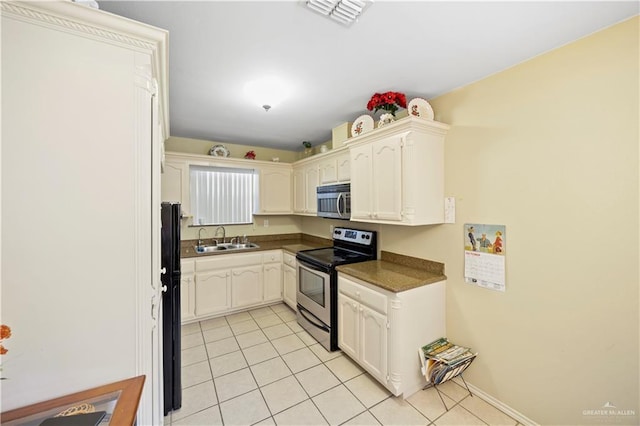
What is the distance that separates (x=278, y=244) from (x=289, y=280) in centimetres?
76

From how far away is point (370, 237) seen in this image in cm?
288

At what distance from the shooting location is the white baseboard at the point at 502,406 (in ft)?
5.67

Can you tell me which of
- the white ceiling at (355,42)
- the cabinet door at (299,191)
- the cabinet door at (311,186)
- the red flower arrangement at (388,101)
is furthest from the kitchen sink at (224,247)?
the red flower arrangement at (388,101)

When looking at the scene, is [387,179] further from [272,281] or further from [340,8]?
[272,281]

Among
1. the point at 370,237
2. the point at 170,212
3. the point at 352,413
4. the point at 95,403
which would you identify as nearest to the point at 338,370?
the point at 352,413

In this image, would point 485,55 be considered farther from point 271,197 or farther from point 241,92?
point 271,197

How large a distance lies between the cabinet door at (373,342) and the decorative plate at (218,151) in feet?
9.61

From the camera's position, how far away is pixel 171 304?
5.80 feet

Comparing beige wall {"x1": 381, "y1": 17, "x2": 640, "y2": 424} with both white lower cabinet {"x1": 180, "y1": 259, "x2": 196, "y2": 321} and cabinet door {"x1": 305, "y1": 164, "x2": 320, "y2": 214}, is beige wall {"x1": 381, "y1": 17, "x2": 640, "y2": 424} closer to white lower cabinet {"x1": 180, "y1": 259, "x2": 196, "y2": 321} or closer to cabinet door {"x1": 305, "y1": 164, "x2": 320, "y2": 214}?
cabinet door {"x1": 305, "y1": 164, "x2": 320, "y2": 214}

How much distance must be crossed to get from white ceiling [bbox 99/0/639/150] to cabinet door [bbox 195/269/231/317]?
80.7 inches

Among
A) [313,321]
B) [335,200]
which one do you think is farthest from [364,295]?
[335,200]

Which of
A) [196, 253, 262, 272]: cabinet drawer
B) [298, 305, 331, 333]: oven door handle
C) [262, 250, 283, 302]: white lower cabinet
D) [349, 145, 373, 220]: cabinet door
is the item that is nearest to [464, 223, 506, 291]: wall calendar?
[349, 145, 373, 220]: cabinet door

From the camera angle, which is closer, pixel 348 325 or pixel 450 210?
pixel 450 210

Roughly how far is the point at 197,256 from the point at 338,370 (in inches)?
82.8
